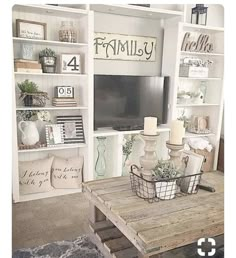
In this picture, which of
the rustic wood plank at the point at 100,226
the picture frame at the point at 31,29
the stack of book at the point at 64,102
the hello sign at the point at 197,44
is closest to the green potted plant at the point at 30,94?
the stack of book at the point at 64,102

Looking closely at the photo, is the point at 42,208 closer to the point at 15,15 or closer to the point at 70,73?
the point at 70,73

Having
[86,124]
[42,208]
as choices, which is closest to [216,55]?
[86,124]

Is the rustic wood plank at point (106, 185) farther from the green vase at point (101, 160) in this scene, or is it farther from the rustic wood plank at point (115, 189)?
the green vase at point (101, 160)

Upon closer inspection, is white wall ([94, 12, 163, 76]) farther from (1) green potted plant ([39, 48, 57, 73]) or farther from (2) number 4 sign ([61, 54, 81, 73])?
(1) green potted plant ([39, 48, 57, 73])

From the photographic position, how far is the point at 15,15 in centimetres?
255

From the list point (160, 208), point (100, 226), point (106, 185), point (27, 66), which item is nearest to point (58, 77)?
point (27, 66)

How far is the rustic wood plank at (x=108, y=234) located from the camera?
1698 millimetres

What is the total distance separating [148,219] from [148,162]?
342 millimetres

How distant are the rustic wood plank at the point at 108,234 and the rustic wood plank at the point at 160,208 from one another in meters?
0.39

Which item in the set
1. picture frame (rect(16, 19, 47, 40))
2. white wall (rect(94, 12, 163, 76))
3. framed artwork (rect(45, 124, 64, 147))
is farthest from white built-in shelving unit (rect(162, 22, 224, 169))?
picture frame (rect(16, 19, 47, 40))

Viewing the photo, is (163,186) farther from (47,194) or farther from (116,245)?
(47,194)

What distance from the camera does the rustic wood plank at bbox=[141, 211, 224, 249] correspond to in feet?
3.80

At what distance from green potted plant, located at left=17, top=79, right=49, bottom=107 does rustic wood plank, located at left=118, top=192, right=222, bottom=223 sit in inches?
61.7
